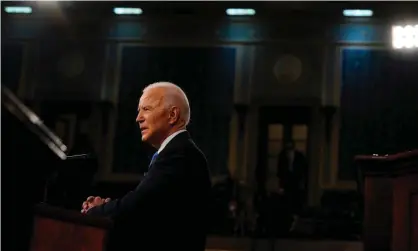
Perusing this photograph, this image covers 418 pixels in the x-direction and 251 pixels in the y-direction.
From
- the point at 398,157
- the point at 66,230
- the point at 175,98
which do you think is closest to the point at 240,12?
the point at 175,98

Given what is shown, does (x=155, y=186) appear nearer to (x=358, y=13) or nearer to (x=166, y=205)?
(x=166, y=205)

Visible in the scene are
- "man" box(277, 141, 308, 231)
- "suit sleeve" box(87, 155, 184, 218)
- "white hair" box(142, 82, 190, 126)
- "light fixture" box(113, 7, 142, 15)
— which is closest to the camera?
"suit sleeve" box(87, 155, 184, 218)

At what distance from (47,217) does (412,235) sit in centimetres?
75

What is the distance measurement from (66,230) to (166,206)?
247 millimetres

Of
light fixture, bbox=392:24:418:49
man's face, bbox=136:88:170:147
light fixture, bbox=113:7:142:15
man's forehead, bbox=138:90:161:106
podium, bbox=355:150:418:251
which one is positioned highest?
light fixture, bbox=113:7:142:15

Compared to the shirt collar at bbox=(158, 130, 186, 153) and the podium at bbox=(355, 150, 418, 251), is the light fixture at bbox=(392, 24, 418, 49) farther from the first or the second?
the shirt collar at bbox=(158, 130, 186, 153)

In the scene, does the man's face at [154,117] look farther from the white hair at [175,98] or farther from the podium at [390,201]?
the podium at [390,201]

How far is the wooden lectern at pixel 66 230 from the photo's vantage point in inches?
40.4

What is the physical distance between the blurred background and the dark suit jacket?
24 cm

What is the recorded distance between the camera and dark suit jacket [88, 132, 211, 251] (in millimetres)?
993

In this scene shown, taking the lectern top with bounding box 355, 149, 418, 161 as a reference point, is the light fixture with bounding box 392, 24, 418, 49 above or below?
above

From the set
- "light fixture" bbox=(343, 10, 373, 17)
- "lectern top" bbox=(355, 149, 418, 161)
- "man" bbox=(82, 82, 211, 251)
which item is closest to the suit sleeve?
"man" bbox=(82, 82, 211, 251)

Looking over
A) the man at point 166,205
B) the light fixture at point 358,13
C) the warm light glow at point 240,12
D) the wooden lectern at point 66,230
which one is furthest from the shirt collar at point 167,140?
the light fixture at point 358,13

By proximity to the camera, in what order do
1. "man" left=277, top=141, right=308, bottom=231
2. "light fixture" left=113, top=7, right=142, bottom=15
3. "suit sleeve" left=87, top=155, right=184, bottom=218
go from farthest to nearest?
"light fixture" left=113, top=7, right=142, bottom=15, "man" left=277, top=141, right=308, bottom=231, "suit sleeve" left=87, top=155, right=184, bottom=218
